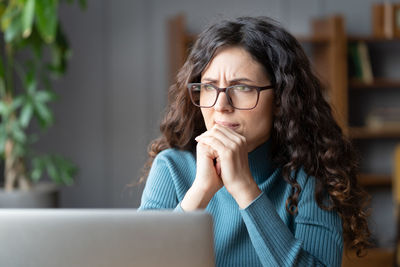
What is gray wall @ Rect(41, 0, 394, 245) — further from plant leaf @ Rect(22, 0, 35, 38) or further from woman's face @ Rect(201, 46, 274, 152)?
woman's face @ Rect(201, 46, 274, 152)

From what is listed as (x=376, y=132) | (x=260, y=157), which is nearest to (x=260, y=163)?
(x=260, y=157)

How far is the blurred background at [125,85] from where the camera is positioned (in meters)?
4.68

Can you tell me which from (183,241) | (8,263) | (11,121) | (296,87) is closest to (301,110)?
(296,87)

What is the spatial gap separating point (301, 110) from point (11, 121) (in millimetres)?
2452

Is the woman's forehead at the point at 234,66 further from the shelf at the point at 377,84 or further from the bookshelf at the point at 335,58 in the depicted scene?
the shelf at the point at 377,84

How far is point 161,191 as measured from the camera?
138 centimetres

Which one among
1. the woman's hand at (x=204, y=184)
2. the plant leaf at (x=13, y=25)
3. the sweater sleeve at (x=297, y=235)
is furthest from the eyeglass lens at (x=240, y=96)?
the plant leaf at (x=13, y=25)

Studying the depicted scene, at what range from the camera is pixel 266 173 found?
4.76ft

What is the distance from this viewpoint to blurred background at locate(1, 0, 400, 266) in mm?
4680

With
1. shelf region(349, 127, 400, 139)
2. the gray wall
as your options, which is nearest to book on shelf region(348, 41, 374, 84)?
shelf region(349, 127, 400, 139)

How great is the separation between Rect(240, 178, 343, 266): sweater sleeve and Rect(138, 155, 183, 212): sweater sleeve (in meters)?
0.23

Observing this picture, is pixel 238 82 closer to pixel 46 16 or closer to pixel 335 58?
pixel 46 16

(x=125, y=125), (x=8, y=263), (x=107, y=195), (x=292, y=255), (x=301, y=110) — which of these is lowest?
(x=107, y=195)

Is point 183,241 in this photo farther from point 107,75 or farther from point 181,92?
Answer: point 107,75
